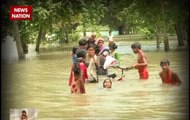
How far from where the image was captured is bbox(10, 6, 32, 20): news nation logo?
6.66 meters

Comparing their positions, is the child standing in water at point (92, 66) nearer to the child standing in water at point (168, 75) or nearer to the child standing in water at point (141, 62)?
the child standing in water at point (141, 62)

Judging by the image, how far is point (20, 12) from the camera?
→ 6977 mm

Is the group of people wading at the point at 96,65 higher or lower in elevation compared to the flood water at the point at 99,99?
higher

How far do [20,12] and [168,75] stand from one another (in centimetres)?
413

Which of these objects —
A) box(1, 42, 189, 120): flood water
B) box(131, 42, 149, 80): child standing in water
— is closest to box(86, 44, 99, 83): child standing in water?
box(1, 42, 189, 120): flood water

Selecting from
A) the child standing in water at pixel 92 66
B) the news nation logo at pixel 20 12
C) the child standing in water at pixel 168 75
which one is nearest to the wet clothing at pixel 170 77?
the child standing in water at pixel 168 75

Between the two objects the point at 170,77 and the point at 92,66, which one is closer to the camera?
the point at 170,77

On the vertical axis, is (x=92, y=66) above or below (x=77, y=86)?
above

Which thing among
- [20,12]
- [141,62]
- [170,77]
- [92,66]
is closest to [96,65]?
[92,66]

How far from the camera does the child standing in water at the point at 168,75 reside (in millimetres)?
9734

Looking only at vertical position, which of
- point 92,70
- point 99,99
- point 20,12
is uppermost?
point 20,12

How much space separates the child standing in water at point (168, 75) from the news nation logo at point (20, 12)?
361 centimetres

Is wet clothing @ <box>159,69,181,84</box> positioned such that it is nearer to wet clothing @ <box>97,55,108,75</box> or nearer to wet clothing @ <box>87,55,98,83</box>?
wet clothing @ <box>87,55,98,83</box>

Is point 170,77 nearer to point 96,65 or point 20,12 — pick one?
point 96,65
